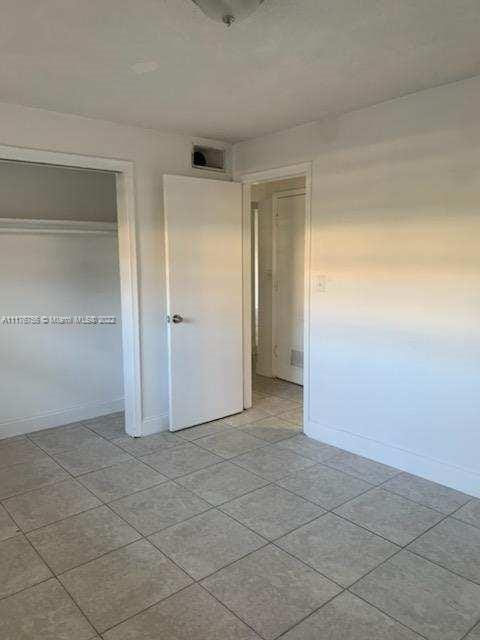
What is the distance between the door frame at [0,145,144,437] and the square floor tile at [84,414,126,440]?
10 cm

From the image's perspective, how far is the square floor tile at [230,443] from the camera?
3.55 m

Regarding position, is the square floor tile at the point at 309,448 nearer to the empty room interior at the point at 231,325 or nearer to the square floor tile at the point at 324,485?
the empty room interior at the point at 231,325

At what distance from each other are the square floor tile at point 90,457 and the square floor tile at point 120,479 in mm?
83

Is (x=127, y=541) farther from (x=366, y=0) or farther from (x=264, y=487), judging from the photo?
(x=366, y=0)

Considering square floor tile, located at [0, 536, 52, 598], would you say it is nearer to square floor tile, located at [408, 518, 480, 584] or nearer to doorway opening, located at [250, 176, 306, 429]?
square floor tile, located at [408, 518, 480, 584]

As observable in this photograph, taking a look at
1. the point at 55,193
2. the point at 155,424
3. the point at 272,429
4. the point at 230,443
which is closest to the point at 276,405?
the point at 272,429

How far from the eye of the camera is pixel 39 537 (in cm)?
248

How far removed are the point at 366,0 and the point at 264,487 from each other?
256 cm

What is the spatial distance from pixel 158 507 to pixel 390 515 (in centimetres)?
130

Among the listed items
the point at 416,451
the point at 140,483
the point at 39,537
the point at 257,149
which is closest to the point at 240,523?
the point at 140,483

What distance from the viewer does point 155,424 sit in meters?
3.95

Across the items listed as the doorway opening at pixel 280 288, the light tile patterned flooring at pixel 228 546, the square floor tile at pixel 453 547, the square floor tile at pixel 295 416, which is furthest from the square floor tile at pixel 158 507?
the doorway opening at pixel 280 288

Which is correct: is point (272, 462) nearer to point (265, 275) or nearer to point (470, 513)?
point (470, 513)

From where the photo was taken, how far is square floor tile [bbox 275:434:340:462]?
346 cm
